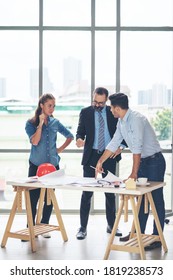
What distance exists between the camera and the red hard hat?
5.53 metres

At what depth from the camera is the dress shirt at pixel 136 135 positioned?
16.7 feet

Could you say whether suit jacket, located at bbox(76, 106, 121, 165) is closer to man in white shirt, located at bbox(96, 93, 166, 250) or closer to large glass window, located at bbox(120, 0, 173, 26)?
man in white shirt, located at bbox(96, 93, 166, 250)

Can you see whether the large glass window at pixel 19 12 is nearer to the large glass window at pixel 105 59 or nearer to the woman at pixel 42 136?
the large glass window at pixel 105 59

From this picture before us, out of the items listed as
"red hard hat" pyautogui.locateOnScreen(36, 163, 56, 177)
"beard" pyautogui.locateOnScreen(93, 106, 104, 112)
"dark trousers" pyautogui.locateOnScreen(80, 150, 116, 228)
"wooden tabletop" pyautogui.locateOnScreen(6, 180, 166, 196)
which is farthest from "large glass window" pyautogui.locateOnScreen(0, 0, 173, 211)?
"wooden tabletop" pyautogui.locateOnScreen(6, 180, 166, 196)

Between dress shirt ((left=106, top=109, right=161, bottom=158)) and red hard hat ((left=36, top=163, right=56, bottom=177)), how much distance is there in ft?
1.90

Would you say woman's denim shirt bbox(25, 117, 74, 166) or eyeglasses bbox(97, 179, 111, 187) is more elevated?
woman's denim shirt bbox(25, 117, 74, 166)

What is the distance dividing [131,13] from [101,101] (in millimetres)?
1846

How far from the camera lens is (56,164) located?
601 centimetres

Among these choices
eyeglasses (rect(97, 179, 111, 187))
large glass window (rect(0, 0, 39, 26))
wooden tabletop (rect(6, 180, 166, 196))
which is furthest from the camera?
large glass window (rect(0, 0, 39, 26))

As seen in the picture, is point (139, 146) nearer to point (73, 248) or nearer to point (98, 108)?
point (98, 108)

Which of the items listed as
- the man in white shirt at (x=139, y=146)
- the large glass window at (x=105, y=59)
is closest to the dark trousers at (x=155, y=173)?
the man in white shirt at (x=139, y=146)

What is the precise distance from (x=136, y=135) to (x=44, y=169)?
965 mm
